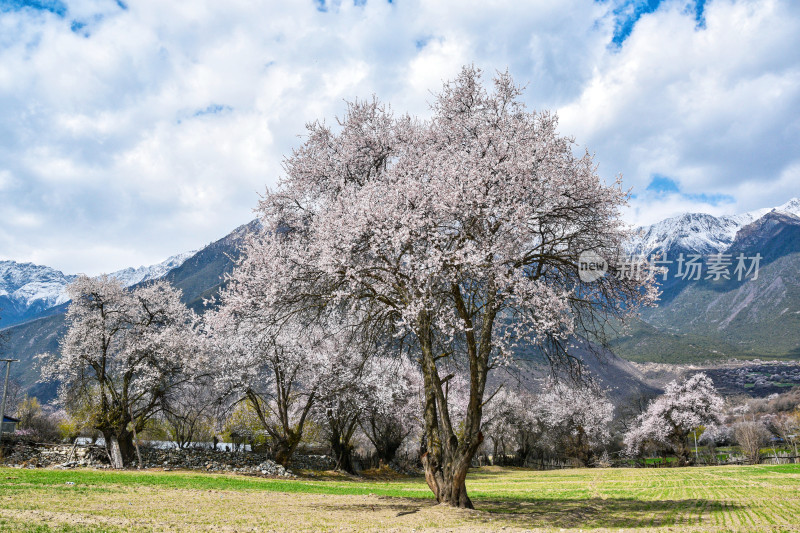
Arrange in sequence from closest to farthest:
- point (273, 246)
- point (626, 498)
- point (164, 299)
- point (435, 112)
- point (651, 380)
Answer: point (273, 246) < point (435, 112) < point (626, 498) < point (164, 299) < point (651, 380)

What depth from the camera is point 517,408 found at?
7112 centimetres

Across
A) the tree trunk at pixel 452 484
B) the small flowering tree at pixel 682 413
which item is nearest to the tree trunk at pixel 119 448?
the tree trunk at pixel 452 484

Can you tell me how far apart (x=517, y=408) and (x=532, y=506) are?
5790 cm

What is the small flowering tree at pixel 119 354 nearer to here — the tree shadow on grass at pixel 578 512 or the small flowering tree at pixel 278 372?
the small flowering tree at pixel 278 372

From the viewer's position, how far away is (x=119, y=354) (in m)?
32.7

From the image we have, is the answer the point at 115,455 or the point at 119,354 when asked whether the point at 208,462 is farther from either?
the point at 119,354

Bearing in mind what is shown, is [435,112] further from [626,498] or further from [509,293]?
[626,498]

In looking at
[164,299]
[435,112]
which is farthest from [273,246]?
[164,299]

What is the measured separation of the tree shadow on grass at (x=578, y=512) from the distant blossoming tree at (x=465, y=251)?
133cm

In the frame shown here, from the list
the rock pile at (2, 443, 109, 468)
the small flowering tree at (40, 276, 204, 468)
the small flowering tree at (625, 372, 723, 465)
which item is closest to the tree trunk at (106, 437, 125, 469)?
the small flowering tree at (40, 276, 204, 468)

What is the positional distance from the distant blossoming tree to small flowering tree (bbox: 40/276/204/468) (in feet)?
63.8

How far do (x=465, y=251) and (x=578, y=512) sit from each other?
8468 mm

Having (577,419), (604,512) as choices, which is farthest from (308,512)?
(577,419)

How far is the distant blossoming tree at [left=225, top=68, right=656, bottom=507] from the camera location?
42.3ft
